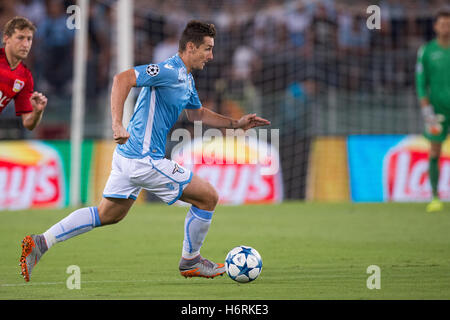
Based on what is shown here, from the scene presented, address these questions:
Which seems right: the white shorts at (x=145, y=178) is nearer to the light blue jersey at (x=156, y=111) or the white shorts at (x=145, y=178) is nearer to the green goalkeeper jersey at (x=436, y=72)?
the light blue jersey at (x=156, y=111)

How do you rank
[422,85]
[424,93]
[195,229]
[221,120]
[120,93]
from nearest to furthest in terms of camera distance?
1. [120,93]
2. [195,229]
3. [221,120]
4. [424,93]
5. [422,85]

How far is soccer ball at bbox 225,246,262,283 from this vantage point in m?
6.52

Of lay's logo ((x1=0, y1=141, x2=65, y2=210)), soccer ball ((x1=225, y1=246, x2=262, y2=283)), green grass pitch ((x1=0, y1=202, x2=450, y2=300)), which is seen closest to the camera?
green grass pitch ((x1=0, y1=202, x2=450, y2=300))

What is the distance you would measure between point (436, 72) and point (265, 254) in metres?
5.71

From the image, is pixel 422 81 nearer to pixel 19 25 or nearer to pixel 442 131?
pixel 442 131

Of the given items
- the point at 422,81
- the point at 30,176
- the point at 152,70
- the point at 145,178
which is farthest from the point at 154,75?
the point at 30,176

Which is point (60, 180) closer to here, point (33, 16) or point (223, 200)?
point (223, 200)

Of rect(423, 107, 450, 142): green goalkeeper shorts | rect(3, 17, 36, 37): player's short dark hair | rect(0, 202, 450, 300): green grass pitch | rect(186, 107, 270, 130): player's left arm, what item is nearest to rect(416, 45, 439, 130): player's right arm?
rect(423, 107, 450, 142): green goalkeeper shorts

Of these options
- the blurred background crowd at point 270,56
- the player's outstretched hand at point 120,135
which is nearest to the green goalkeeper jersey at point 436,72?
the blurred background crowd at point 270,56

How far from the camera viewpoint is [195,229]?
6.89 metres

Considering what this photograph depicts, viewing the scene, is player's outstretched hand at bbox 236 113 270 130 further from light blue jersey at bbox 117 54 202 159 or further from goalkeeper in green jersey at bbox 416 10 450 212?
goalkeeper in green jersey at bbox 416 10 450 212

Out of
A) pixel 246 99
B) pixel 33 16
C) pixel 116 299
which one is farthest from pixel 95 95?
pixel 116 299

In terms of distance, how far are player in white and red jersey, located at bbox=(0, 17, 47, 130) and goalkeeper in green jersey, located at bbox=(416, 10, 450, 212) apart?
22.5ft
